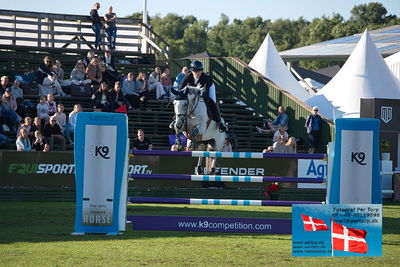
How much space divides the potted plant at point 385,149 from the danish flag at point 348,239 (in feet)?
43.1

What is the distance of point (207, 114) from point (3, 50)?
1468 cm

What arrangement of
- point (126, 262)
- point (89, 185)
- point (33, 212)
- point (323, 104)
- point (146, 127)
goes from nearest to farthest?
point (126, 262)
point (89, 185)
point (33, 212)
point (146, 127)
point (323, 104)

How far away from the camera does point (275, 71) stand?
111 feet

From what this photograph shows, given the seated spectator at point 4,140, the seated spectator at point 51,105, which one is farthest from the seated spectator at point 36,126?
the seated spectator at point 51,105

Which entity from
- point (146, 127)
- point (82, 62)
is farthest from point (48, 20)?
point (146, 127)

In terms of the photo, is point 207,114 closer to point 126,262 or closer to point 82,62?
point 126,262

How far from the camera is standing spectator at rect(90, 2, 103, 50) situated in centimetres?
2952

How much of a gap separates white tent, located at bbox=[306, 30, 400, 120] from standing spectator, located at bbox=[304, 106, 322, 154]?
331 centimetres

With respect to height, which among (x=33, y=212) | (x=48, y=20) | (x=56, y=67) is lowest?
(x=33, y=212)

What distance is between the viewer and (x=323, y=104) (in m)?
27.7

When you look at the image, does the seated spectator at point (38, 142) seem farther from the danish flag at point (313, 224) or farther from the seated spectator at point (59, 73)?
the danish flag at point (313, 224)

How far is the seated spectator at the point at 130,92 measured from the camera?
25.1 metres

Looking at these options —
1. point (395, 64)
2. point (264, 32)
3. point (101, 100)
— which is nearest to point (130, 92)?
point (101, 100)

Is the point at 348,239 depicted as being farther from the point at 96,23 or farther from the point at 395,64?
the point at 395,64
